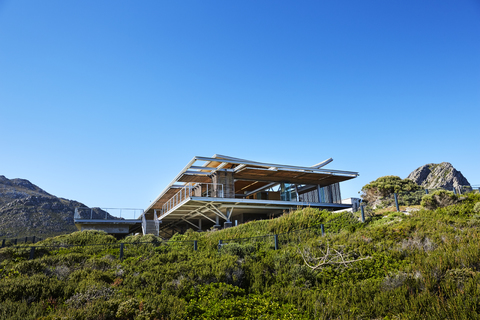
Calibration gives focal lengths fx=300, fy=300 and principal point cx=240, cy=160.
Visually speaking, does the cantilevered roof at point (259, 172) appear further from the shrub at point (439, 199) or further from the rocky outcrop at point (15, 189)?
the rocky outcrop at point (15, 189)

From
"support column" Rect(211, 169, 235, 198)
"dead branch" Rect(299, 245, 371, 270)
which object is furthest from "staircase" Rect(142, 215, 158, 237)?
"dead branch" Rect(299, 245, 371, 270)

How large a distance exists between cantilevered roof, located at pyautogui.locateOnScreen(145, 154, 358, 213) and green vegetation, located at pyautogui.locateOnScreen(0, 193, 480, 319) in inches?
Answer: 317

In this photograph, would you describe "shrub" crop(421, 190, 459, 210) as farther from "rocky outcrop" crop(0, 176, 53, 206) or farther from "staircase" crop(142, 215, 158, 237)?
"rocky outcrop" crop(0, 176, 53, 206)

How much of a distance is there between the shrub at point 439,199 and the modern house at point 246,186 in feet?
27.6

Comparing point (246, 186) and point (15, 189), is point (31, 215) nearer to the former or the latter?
point (15, 189)

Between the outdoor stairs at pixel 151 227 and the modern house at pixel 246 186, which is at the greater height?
the modern house at pixel 246 186

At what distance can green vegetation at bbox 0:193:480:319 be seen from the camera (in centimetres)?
563

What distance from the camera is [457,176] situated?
147 feet

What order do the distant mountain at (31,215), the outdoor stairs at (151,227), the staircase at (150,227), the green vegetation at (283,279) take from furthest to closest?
1. the distant mountain at (31,215)
2. the outdoor stairs at (151,227)
3. the staircase at (150,227)
4. the green vegetation at (283,279)

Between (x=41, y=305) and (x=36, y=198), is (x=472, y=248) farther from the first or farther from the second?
(x=36, y=198)

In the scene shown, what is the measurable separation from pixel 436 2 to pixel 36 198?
7650cm

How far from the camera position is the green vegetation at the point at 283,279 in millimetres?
5629

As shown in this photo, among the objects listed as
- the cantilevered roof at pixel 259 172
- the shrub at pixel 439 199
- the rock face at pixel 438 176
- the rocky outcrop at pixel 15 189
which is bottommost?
the shrub at pixel 439 199

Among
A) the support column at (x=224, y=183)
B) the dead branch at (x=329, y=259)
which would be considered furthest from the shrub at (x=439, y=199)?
the support column at (x=224, y=183)
